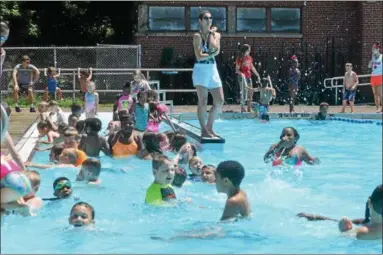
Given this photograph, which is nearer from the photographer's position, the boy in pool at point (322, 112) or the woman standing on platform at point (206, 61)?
the woman standing on platform at point (206, 61)

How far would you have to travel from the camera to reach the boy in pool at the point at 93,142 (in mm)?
10500

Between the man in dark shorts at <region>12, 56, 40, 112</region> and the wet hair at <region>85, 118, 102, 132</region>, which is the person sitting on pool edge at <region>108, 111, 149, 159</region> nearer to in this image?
the wet hair at <region>85, 118, 102, 132</region>

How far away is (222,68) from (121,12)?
523 cm

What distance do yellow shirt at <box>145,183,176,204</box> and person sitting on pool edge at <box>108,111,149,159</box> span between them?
10.6ft

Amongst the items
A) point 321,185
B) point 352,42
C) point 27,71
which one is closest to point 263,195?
point 321,185

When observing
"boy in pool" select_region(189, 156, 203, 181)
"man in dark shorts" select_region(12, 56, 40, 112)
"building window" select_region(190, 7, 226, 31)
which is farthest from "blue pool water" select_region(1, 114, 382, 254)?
"building window" select_region(190, 7, 226, 31)

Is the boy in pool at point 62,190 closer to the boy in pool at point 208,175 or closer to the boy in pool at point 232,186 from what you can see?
the boy in pool at point 208,175

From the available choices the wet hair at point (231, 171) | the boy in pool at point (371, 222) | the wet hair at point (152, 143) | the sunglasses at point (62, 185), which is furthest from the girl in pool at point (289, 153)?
the boy in pool at point (371, 222)

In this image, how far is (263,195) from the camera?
27.3 ft

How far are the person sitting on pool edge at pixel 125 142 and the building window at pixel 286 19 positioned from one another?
1616cm

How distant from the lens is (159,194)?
728 centimetres

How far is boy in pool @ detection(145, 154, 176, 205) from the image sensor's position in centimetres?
716

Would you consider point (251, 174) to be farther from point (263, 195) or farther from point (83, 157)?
point (83, 157)

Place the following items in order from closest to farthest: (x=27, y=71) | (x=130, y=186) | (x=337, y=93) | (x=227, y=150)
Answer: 1. (x=130, y=186)
2. (x=227, y=150)
3. (x=27, y=71)
4. (x=337, y=93)
